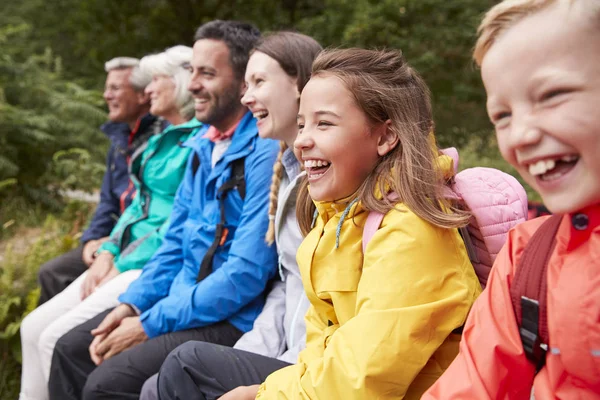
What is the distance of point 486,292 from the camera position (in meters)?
1.60

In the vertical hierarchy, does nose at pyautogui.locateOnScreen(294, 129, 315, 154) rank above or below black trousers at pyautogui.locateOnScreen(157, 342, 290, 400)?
above

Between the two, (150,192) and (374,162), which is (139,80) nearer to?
(150,192)

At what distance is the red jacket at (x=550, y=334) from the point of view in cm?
132

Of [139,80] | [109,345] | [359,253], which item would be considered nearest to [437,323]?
[359,253]

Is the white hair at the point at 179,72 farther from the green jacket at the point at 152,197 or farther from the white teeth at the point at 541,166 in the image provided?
the white teeth at the point at 541,166

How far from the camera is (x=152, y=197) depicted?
13.9ft

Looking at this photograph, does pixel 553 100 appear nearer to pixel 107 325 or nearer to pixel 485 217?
pixel 485 217

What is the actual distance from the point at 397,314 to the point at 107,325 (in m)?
1.97

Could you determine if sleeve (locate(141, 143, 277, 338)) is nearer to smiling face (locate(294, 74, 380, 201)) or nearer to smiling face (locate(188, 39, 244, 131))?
smiling face (locate(188, 39, 244, 131))

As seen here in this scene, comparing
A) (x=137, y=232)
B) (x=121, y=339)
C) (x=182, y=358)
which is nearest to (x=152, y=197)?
(x=137, y=232)

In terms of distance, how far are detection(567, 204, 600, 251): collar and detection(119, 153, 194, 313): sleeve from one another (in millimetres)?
2487

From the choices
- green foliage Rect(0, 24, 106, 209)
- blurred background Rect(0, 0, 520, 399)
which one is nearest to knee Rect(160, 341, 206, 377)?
blurred background Rect(0, 0, 520, 399)

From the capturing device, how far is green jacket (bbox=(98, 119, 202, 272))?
401cm

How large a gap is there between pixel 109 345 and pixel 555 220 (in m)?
2.38
